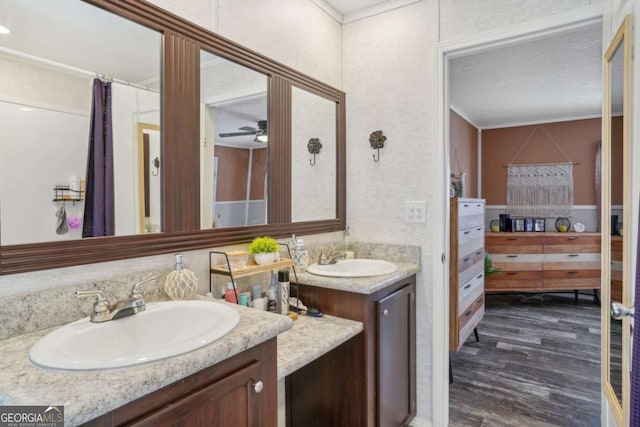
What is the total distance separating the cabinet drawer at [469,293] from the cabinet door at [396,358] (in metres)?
0.74

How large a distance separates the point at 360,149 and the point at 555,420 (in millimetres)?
1992

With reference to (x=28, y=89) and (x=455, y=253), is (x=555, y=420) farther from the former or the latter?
(x=28, y=89)

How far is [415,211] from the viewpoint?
2152 mm

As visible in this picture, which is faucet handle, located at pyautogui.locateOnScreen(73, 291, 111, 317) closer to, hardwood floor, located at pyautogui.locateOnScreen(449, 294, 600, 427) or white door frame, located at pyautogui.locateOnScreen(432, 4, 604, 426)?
white door frame, located at pyautogui.locateOnScreen(432, 4, 604, 426)

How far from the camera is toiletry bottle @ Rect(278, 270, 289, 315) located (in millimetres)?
1661

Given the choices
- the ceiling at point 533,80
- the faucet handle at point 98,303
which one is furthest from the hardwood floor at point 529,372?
the ceiling at point 533,80

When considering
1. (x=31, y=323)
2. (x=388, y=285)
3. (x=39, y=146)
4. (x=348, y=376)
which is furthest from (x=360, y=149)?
(x=31, y=323)

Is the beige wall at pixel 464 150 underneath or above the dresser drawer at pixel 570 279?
above

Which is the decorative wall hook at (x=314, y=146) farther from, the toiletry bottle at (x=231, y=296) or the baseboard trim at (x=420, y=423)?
the baseboard trim at (x=420, y=423)

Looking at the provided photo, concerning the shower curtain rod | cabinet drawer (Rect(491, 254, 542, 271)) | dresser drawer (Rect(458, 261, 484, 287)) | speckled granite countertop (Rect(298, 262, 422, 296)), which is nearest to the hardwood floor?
cabinet drawer (Rect(491, 254, 542, 271))

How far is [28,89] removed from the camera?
1055 mm

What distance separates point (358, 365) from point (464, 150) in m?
3.80

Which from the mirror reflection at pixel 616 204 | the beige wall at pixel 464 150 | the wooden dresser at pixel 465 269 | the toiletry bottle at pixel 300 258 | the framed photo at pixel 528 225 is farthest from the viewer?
the framed photo at pixel 528 225

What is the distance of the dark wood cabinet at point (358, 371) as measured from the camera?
1661 mm
